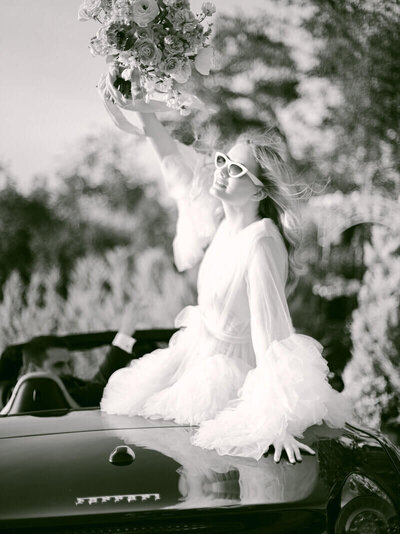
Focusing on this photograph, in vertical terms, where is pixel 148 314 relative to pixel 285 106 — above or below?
below

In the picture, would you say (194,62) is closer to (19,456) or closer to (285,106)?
(19,456)

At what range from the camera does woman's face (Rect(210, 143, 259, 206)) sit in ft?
9.66

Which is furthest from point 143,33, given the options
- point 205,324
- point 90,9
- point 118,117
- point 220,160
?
point 205,324

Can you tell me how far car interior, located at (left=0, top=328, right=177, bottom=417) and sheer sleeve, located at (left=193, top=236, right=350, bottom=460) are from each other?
3.03ft

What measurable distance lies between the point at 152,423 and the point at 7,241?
4.98m

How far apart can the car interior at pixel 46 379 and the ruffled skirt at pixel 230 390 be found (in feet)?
0.92

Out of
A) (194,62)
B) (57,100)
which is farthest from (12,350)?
(57,100)

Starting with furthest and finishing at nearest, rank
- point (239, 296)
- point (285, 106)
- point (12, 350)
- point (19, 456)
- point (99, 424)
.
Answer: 1. point (285, 106)
2. point (12, 350)
3. point (239, 296)
4. point (99, 424)
5. point (19, 456)

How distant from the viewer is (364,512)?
2.09 m

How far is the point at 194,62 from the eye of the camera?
9.60ft

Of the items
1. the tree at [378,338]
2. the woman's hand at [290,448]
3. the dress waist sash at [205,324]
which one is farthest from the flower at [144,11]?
the tree at [378,338]

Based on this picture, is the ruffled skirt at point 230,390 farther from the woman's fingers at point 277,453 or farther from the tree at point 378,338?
the tree at point 378,338

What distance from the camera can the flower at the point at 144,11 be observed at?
106 inches

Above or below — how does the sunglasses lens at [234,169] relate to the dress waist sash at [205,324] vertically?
above
